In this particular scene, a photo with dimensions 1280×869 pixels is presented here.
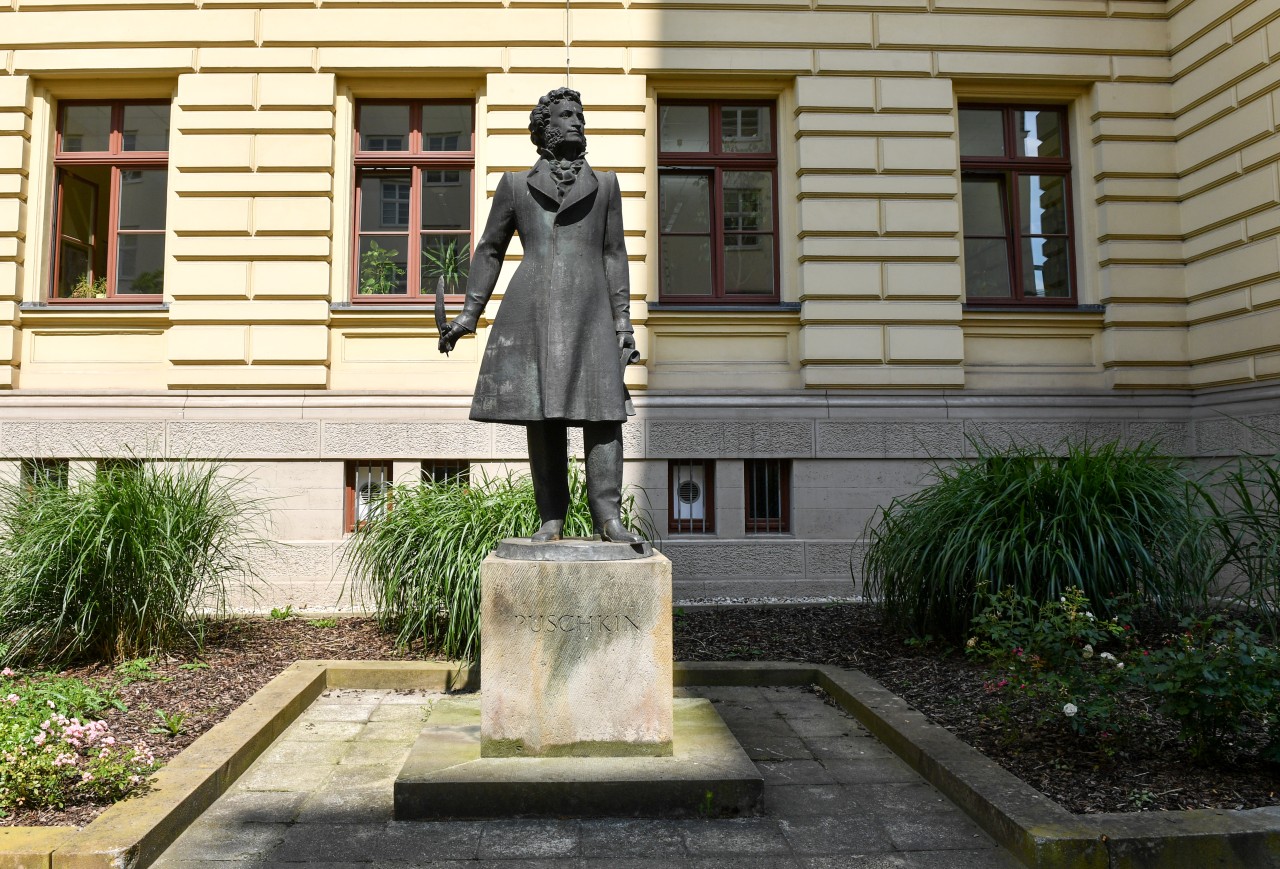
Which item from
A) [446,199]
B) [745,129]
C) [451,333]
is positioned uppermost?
[745,129]

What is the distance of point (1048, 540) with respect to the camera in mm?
5992

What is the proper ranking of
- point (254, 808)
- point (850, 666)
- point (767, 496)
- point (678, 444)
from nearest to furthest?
1. point (254, 808)
2. point (850, 666)
3. point (678, 444)
4. point (767, 496)

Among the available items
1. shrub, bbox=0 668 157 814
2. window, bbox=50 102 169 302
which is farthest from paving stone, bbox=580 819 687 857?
window, bbox=50 102 169 302

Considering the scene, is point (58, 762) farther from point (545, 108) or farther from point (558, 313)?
point (545, 108)

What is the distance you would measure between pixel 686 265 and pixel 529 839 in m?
8.13

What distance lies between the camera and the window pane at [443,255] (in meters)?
10.6

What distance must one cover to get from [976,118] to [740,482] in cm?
562

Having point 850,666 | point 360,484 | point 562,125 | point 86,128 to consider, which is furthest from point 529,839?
point 86,128

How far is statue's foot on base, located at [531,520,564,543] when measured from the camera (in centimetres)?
439

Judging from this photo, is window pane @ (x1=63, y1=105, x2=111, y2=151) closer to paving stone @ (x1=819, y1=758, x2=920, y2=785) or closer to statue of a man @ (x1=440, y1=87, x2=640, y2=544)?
statue of a man @ (x1=440, y1=87, x2=640, y2=544)

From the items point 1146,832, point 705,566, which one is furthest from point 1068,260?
point 1146,832

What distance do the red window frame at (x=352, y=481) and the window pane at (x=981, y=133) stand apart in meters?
8.10

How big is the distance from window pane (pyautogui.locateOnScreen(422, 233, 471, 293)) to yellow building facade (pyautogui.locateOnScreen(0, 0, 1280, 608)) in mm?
70

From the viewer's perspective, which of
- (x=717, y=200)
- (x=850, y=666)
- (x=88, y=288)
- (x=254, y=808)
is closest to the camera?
(x=254, y=808)
